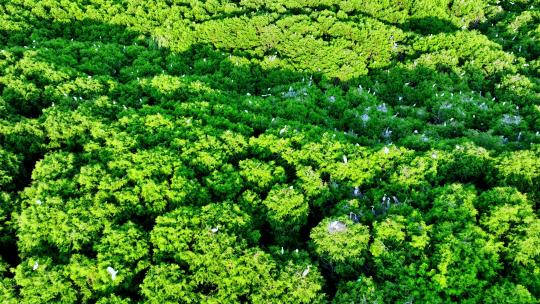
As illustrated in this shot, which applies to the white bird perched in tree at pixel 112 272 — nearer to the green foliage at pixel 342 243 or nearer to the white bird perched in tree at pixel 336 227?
the green foliage at pixel 342 243

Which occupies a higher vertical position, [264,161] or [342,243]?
[264,161]

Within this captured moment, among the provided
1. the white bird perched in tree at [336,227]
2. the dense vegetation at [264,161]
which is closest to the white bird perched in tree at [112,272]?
the dense vegetation at [264,161]

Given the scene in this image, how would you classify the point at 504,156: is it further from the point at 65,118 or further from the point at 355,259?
the point at 65,118

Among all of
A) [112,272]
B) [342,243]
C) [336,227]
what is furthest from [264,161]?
[112,272]

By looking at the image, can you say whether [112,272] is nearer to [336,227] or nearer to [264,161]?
[336,227]

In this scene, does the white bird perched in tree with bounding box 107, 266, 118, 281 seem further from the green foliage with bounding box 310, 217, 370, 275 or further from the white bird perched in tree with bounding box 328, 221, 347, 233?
the white bird perched in tree with bounding box 328, 221, 347, 233

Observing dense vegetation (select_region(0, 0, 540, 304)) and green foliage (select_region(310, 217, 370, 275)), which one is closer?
dense vegetation (select_region(0, 0, 540, 304))

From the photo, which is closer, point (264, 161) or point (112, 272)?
point (112, 272)

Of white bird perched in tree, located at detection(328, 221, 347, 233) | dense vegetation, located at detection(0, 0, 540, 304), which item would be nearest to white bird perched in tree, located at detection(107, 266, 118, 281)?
dense vegetation, located at detection(0, 0, 540, 304)
